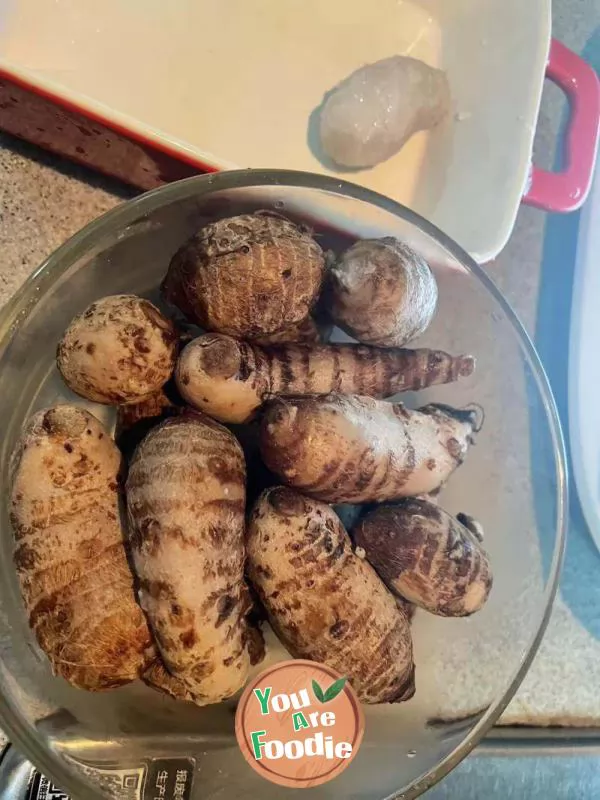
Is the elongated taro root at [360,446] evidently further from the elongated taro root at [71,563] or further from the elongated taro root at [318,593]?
the elongated taro root at [71,563]

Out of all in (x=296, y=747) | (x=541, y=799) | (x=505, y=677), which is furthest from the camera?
(x=541, y=799)

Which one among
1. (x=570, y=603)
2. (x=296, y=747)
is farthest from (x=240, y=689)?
(x=570, y=603)

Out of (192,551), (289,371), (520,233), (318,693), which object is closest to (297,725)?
(318,693)

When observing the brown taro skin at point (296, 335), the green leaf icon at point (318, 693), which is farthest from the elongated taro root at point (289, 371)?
the green leaf icon at point (318, 693)

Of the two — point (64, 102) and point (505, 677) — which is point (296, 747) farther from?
point (64, 102)

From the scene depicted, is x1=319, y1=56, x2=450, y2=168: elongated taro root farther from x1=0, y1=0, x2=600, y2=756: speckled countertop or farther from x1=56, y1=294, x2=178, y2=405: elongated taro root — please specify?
x1=56, y1=294, x2=178, y2=405: elongated taro root

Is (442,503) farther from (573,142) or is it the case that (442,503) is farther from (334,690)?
(573,142)
